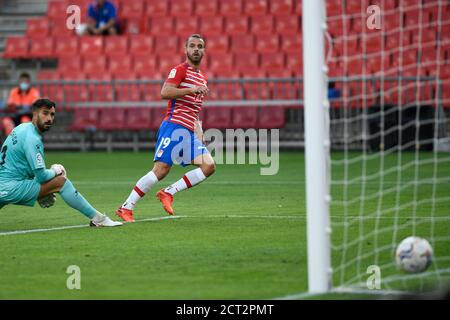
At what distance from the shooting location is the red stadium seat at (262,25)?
26.6 metres

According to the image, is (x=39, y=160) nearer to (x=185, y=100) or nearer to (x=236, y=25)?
(x=185, y=100)

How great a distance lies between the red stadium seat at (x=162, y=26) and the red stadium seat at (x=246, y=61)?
8.10 ft

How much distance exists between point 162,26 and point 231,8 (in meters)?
1.95

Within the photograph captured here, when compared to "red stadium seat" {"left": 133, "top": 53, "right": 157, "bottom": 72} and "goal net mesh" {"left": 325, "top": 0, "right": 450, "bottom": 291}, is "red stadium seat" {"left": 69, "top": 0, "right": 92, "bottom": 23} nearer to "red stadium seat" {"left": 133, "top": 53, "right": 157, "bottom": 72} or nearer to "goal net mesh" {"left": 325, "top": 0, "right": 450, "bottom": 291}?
"red stadium seat" {"left": 133, "top": 53, "right": 157, "bottom": 72}

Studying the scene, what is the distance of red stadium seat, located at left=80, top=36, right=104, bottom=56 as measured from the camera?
90.1ft

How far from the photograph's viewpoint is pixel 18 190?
1032 centimetres

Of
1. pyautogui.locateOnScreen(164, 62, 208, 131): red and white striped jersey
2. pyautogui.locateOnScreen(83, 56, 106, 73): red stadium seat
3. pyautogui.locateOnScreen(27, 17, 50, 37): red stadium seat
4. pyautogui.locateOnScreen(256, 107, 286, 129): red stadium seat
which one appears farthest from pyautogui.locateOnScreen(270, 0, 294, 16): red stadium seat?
pyautogui.locateOnScreen(164, 62, 208, 131): red and white striped jersey

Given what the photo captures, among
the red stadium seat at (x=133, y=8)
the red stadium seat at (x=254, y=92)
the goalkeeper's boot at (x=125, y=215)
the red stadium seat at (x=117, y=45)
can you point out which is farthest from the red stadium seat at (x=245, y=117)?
the goalkeeper's boot at (x=125, y=215)

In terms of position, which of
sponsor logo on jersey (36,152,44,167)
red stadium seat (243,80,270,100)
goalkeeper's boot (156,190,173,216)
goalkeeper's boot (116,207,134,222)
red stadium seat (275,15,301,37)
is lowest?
goalkeeper's boot (116,207,134,222)

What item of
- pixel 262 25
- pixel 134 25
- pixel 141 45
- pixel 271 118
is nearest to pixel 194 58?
pixel 271 118

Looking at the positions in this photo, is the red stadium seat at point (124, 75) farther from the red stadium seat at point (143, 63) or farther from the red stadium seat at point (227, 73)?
the red stadium seat at point (227, 73)

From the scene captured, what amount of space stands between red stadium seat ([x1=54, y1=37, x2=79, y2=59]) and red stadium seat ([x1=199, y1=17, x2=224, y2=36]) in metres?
3.56

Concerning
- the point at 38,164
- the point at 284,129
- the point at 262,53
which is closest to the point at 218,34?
the point at 262,53
